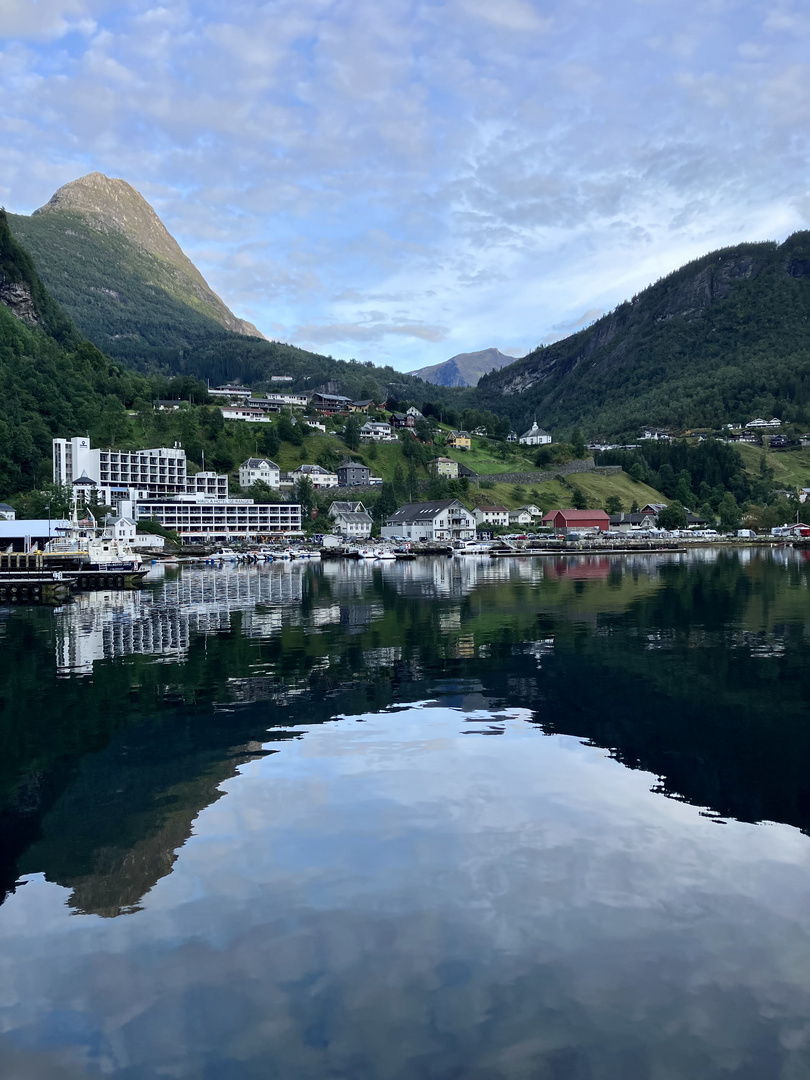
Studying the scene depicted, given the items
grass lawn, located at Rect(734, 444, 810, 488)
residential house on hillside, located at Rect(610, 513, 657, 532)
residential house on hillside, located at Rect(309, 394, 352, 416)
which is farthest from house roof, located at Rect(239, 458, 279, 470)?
grass lawn, located at Rect(734, 444, 810, 488)

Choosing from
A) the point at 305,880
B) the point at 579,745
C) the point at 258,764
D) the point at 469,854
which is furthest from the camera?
the point at 579,745

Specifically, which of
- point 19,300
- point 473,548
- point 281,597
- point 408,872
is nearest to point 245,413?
point 19,300

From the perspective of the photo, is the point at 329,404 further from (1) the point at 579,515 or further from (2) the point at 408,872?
(2) the point at 408,872

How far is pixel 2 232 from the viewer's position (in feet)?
516

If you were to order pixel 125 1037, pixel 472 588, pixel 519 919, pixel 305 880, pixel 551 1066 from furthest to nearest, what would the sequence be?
pixel 472 588
pixel 305 880
pixel 519 919
pixel 125 1037
pixel 551 1066

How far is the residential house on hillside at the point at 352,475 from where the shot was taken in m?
142

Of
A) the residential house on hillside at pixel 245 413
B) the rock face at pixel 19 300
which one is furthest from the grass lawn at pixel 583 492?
the rock face at pixel 19 300

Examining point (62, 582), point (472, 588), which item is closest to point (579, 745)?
point (472, 588)

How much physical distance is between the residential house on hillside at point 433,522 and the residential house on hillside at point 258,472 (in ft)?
77.7

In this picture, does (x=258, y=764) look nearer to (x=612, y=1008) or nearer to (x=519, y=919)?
(x=519, y=919)

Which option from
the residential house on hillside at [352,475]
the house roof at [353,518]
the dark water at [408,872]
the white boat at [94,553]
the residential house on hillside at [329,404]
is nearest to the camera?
the dark water at [408,872]

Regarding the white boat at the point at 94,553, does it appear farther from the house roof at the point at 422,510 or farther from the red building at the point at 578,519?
the red building at the point at 578,519

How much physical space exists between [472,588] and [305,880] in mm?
46151

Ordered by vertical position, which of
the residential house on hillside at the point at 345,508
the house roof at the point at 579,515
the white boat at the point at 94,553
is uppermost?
the residential house on hillside at the point at 345,508
